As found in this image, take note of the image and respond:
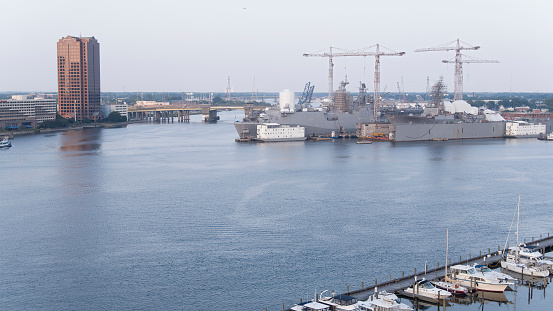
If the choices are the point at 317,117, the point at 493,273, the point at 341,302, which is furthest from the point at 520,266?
the point at 317,117

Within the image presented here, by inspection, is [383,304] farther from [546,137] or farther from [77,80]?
[77,80]

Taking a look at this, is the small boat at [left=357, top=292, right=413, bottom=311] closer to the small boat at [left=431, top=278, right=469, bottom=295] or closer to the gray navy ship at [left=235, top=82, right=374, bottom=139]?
the small boat at [left=431, top=278, right=469, bottom=295]

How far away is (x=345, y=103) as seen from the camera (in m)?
30.9

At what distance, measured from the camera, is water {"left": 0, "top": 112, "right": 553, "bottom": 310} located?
315 inches

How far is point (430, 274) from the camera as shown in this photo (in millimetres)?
8273

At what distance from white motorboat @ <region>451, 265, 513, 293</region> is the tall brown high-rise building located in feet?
122

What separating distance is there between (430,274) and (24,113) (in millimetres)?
32182

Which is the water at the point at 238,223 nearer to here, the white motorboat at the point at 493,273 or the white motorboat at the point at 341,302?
the white motorboat at the point at 493,273

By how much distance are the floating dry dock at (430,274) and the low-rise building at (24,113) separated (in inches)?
1143

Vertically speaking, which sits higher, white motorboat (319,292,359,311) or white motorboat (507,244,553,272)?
white motorboat (507,244,553,272)

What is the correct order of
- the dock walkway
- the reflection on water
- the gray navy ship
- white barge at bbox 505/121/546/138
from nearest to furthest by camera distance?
the dock walkway
the reflection on water
the gray navy ship
white barge at bbox 505/121/546/138

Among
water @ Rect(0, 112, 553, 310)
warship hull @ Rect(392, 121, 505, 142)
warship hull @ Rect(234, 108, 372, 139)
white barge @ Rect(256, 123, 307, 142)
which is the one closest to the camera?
water @ Rect(0, 112, 553, 310)

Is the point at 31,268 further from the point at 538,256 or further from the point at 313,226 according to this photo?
the point at 538,256

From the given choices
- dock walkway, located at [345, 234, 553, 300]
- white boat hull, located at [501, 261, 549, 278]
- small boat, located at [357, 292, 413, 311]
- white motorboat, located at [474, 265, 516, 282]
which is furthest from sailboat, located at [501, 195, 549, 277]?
small boat, located at [357, 292, 413, 311]
